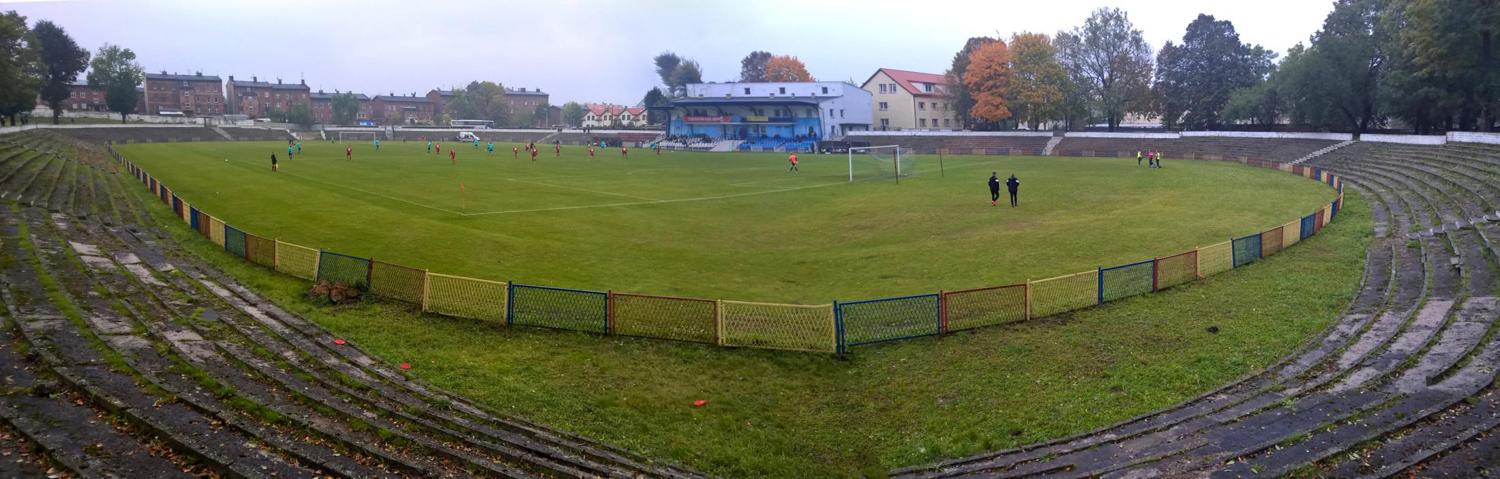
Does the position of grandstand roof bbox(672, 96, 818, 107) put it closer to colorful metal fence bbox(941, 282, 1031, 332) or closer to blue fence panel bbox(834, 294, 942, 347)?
colorful metal fence bbox(941, 282, 1031, 332)

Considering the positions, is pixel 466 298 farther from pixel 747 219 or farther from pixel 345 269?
pixel 747 219

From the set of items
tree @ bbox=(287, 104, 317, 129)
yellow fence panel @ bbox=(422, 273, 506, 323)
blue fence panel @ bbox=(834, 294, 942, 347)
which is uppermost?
tree @ bbox=(287, 104, 317, 129)

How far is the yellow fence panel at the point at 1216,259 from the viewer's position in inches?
926

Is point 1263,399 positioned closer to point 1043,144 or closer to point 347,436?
point 347,436

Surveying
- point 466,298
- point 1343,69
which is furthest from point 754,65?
point 466,298

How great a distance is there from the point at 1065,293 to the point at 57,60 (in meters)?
134

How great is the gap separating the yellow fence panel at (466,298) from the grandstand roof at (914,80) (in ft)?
334

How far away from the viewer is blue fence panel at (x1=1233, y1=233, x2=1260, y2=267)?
2480 cm

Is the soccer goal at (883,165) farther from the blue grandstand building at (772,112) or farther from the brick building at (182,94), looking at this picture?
the brick building at (182,94)

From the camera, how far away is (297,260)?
77.4 ft

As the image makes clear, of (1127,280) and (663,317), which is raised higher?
(1127,280)

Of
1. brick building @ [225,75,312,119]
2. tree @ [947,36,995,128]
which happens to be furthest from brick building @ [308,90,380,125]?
tree @ [947,36,995,128]

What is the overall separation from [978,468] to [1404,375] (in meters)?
7.52

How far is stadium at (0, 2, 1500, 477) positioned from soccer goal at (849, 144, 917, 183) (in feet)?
48.9
